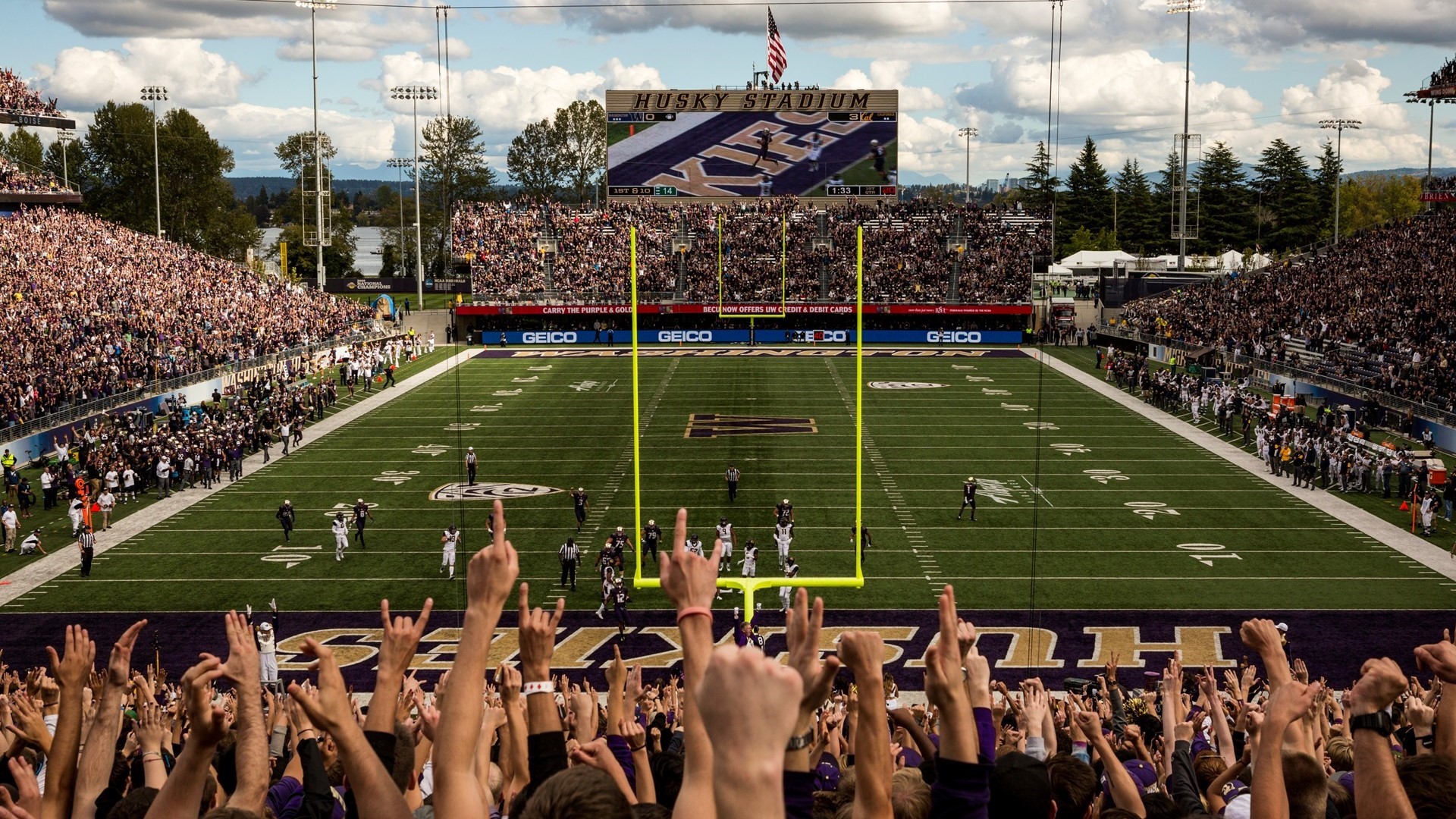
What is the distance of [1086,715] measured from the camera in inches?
198

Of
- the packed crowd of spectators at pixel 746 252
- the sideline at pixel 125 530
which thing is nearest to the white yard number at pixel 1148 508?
the sideline at pixel 125 530

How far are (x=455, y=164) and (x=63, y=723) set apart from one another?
300 feet

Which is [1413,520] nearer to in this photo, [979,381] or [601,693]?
[601,693]

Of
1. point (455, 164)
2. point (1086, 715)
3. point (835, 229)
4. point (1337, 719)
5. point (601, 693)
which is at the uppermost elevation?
point (455, 164)

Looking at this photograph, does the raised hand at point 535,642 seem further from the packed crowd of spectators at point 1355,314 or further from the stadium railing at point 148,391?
the packed crowd of spectators at point 1355,314

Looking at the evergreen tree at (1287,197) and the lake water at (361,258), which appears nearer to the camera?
the evergreen tree at (1287,197)

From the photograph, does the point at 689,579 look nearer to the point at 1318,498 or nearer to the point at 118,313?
the point at 1318,498

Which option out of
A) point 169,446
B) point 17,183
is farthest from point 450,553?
point 17,183

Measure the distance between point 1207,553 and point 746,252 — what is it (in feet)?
129

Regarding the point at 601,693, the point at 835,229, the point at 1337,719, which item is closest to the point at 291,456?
the point at 601,693

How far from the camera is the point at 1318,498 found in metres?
24.3

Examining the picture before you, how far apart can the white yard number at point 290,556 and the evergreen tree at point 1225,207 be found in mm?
72947

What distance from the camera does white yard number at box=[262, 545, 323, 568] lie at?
66.7ft

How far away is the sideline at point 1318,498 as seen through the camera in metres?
20.0
